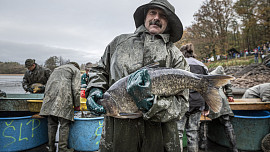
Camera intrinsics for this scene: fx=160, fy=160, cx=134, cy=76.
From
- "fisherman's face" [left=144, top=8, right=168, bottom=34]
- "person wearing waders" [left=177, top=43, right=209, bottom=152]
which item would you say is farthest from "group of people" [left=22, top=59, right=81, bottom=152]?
"fisherman's face" [left=144, top=8, right=168, bottom=34]

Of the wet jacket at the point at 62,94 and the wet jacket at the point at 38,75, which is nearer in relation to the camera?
the wet jacket at the point at 62,94

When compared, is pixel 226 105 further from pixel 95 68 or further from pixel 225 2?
pixel 225 2

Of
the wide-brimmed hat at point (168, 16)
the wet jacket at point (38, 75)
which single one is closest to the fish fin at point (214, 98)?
the wide-brimmed hat at point (168, 16)

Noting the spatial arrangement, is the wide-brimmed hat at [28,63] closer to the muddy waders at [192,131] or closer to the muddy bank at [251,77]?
the muddy waders at [192,131]

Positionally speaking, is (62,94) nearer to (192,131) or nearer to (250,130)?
(192,131)

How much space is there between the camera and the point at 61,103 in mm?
4324

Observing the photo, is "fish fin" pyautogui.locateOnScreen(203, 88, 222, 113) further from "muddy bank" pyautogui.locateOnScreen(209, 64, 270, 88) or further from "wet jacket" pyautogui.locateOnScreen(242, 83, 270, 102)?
"muddy bank" pyautogui.locateOnScreen(209, 64, 270, 88)

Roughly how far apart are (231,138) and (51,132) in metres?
4.98

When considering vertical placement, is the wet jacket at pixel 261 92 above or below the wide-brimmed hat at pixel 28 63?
below

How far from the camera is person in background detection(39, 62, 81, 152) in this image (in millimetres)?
4254

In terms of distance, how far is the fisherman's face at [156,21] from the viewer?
216 cm

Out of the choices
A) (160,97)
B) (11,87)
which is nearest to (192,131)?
(160,97)

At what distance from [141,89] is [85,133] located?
359 centimetres

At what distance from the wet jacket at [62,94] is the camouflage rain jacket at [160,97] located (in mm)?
2744
